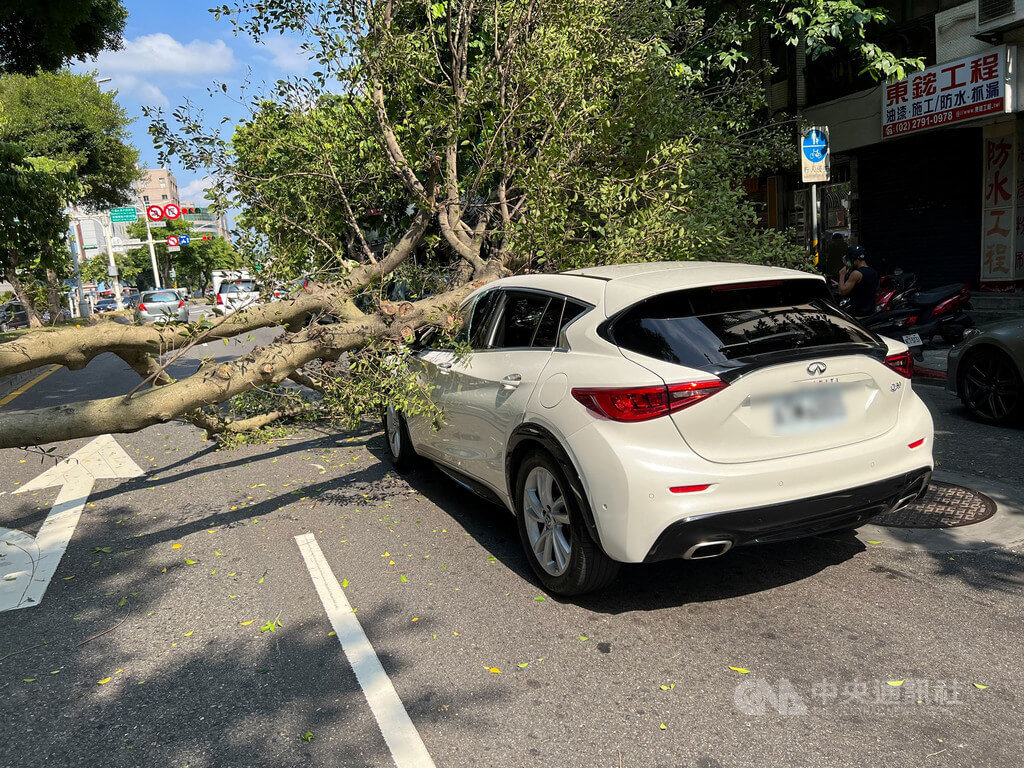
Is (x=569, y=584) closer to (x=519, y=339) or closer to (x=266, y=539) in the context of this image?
(x=519, y=339)

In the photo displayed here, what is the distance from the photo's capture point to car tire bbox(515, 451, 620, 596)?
3.89m

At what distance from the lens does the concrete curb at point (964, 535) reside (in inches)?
180

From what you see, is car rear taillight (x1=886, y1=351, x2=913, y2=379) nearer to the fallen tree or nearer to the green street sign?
the fallen tree

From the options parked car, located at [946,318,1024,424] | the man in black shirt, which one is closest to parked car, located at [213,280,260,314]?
parked car, located at [946,318,1024,424]

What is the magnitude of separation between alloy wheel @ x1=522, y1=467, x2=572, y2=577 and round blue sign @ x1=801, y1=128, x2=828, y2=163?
8.23m

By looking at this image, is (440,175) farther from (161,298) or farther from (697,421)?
(161,298)

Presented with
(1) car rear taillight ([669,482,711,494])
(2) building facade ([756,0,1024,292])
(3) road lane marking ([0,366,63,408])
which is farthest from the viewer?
(3) road lane marking ([0,366,63,408])

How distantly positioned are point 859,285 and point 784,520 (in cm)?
727

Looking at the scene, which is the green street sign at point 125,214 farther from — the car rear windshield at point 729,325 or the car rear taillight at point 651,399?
the car rear taillight at point 651,399

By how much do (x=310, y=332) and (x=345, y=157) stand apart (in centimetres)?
335

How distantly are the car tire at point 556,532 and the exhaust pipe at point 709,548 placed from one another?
18.5 inches

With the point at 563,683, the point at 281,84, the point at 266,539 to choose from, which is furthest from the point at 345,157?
the point at 563,683

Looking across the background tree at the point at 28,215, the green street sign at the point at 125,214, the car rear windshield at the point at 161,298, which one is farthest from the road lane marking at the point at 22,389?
the green street sign at the point at 125,214

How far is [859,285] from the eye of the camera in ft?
32.4
